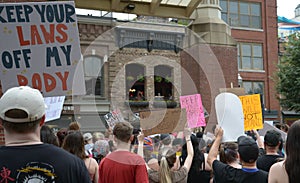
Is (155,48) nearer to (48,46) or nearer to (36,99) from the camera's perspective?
(48,46)

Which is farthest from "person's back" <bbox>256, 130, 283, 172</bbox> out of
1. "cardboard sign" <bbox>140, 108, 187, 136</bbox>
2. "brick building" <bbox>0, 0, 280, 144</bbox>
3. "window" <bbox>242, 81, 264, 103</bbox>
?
"window" <bbox>242, 81, 264, 103</bbox>

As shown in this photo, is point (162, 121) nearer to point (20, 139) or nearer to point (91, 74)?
point (20, 139)

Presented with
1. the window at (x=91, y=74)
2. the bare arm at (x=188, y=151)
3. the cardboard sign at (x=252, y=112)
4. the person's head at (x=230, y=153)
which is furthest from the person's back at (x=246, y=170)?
the window at (x=91, y=74)

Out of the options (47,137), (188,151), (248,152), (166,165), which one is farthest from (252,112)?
(47,137)

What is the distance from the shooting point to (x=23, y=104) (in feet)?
6.64

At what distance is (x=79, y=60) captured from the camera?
4.12 m

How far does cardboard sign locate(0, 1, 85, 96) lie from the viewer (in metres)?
3.96

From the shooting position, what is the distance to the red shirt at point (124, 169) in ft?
11.7

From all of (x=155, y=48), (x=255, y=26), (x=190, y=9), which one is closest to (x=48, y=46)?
(x=190, y=9)

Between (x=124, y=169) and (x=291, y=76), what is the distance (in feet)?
63.0

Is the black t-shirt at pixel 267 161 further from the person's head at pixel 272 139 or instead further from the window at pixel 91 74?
the window at pixel 91 74

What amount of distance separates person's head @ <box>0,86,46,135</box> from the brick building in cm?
383

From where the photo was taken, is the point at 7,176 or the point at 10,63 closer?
the point at 7,176

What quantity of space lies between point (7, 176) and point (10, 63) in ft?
7.14
